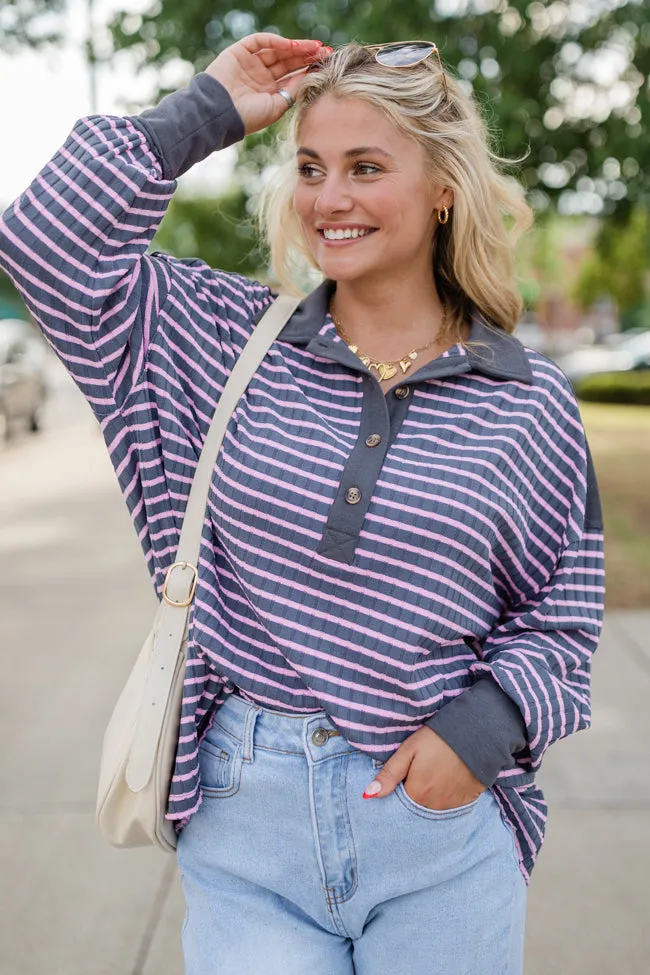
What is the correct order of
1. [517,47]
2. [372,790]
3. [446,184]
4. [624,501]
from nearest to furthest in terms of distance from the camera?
[372,790] → [446,184] → [517,47] → [624,501]

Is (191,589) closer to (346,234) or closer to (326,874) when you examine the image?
(326,874)

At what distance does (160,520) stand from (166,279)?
1.39 ft

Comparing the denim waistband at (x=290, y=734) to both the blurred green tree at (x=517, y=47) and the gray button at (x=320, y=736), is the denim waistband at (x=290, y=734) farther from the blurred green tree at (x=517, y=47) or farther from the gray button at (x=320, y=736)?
the blurred green tree at (x=517, y=47)

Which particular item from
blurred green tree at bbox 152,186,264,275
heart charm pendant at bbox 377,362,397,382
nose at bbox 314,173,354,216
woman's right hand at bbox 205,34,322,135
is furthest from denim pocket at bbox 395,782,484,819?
blurred green tree at bbox 152,186,264,275

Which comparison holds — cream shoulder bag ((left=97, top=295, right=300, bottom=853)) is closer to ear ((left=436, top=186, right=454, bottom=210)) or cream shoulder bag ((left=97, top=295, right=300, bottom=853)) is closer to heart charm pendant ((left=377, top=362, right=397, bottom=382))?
heart charm pendant ((left=377, top=362, right=397, bottom=382))

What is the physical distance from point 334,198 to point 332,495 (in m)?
0.54

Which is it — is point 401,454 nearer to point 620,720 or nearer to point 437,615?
point 437,615

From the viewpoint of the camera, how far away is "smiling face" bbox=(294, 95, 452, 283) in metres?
1.83

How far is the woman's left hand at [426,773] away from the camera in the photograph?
64.3 inches

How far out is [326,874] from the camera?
1632mm

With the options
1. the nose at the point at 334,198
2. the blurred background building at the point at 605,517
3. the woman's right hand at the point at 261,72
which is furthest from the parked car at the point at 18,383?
the nose at the point at 334,198

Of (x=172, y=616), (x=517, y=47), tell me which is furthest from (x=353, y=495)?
(x=517, y=47)

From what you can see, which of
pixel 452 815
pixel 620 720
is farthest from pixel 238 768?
pixel 620 720

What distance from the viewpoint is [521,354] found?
73.0 inches
